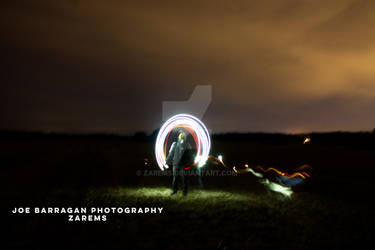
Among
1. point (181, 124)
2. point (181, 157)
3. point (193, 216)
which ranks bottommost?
point (193, 216)

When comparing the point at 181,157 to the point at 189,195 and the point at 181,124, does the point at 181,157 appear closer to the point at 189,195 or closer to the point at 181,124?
the point at 189,195

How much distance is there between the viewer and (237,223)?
725 cm

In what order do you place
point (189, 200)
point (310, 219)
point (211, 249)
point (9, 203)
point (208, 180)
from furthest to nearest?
1. point (208, 180)
2. point (189, 200)
3. point (9, 203)
4. point (310, 219)
5. point (211, 249)

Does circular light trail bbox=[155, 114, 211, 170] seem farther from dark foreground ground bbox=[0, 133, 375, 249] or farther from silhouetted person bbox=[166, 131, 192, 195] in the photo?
dark foreground ground bbox=[0, 133, 375, 249]

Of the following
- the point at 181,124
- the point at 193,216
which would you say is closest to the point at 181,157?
the point at 181,124

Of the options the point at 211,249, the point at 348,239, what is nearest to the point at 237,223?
the point at 211,249

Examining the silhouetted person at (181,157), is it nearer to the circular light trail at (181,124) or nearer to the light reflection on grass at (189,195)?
the light reflection on grass at (189,195)

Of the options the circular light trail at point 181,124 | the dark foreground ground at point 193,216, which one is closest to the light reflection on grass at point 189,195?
the dark foreground ground at point 193,216

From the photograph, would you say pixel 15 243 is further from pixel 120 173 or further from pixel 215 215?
pixel 120 173

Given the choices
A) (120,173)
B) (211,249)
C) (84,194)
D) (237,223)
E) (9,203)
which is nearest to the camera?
(211,249)

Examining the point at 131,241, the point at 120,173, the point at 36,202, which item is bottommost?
the point at 131,241

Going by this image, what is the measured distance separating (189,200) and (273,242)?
12.9 ft

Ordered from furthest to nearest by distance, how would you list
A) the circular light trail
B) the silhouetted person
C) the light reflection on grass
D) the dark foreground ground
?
the circular light trail → the silhouetted person → the light reflection on grass → the dark foreground ground

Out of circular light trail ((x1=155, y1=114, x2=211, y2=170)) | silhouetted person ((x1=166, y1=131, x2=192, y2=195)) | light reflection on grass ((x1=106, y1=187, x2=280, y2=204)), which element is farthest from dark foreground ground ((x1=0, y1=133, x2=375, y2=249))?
circular light trail ((x1=155, y1=114, x2=211, y2=170))
